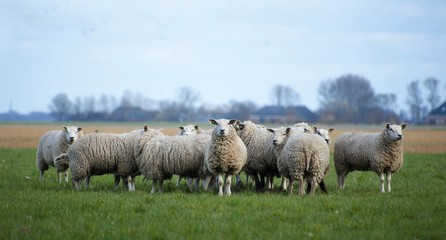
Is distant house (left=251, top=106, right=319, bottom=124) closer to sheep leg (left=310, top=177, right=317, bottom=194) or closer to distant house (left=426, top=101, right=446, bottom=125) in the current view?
distant house (left=426, top=101, right=446, bottom=125)

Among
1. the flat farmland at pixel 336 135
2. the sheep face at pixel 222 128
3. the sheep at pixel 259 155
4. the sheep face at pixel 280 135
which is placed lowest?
the flat farmland at pixel 336 135

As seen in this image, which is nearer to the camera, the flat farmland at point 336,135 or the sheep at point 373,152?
the sheep at point 373,152

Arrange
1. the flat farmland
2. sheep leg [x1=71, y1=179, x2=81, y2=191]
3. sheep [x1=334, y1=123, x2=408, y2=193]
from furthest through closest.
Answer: the flat farmland
sheep [x1=334, y1=123, x2=408, y2=193]
sheep leg [x1=71, y1=179, x2=81, y2=191]

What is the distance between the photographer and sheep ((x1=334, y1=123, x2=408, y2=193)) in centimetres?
1489

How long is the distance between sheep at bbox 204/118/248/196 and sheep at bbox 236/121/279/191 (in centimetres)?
134

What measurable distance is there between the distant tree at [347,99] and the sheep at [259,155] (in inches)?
3988

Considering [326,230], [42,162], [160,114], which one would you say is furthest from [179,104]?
[326,230]

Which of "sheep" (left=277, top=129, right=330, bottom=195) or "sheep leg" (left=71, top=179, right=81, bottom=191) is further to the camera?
"sheep leg" (left=71, top=179, right=81, bottom=191)

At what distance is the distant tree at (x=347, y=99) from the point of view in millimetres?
117812

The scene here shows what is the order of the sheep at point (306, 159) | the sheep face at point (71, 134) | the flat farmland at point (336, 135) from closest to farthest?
the sheep at point (306, 159) → the sheep face at point (71, 134) → the flat farmland at point (336, 135)

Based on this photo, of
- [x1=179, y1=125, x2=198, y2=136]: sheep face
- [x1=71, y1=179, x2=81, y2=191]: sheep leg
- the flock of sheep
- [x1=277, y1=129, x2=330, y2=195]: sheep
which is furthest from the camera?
[x1=179, y1=125, x2=198, y2=136]: sheep face

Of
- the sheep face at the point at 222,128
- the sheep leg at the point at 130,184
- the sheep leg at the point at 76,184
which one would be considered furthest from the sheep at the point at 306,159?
the sheep leg at the point at 76,184

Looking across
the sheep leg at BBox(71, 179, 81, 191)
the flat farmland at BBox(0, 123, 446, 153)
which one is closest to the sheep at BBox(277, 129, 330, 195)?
the sheep leg at BBox(71, 179, 81, 191)

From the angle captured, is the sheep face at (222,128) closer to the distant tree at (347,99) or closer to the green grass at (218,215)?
the green grass at (218,215)
